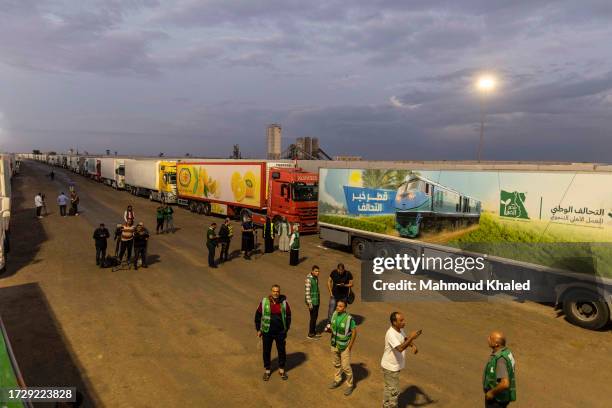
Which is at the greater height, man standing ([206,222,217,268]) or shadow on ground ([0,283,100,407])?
man standing ([206,222,217,268])

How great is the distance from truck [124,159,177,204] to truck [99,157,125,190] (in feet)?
11.9

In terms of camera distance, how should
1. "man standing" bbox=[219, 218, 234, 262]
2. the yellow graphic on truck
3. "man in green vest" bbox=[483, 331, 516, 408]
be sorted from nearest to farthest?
"man in green vest" bbox=[483, 331, 516, 408] < "man standing" bbox=[219, 218, 234, 262] < the yellow graphic on truck

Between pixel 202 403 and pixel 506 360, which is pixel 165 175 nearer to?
pixel 202 403

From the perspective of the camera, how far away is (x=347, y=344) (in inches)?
268

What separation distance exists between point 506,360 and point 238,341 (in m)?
5.86

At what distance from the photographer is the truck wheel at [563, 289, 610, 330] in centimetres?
982

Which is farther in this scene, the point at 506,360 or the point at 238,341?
the point at 238,341

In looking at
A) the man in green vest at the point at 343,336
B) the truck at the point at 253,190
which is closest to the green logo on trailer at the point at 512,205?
Answer: the man in green vest at the point at 343,336

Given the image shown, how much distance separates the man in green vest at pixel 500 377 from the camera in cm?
493

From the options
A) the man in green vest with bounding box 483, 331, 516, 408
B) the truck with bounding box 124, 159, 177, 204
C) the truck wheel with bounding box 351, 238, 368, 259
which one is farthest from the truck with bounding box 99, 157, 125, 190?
the man in green vest with bounding box 483, 331, 516, 408

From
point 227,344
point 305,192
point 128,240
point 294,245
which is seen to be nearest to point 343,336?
point 227,344

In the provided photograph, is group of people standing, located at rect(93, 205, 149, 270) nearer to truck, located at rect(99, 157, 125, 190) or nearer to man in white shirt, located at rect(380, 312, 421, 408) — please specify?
man in white shirt, located at rect(380, 312, 421, 408)

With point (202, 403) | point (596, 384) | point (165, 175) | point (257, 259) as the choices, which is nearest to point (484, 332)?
point (596, 384)

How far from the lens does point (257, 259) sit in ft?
54.2
